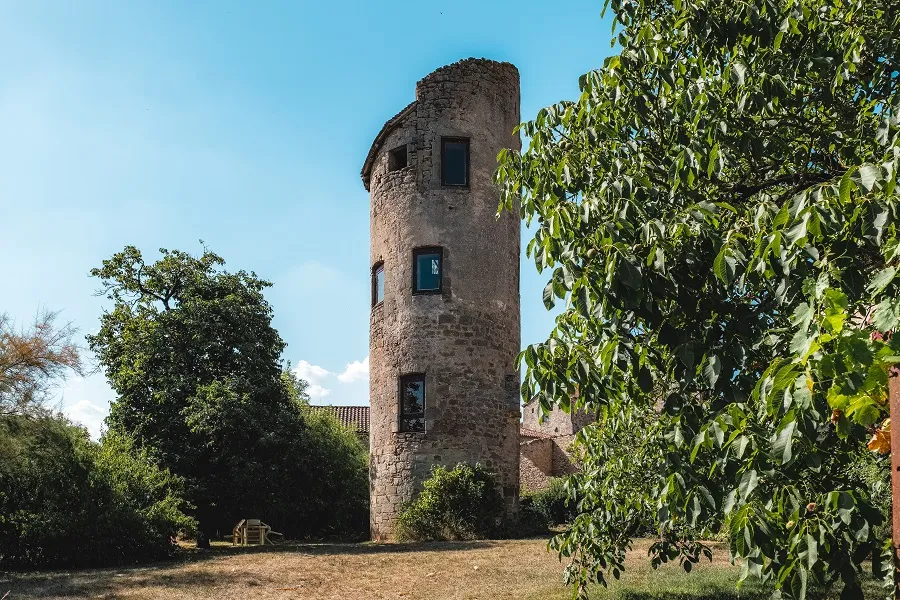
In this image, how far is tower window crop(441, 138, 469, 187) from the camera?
58.5 ft

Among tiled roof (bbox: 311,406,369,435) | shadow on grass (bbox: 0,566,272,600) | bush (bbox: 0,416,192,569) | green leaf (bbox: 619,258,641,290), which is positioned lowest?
shadow on grass (bbox: 0,566,272,600)

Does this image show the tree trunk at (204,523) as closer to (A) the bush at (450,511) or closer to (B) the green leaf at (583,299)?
(A) the bush at (450,511)

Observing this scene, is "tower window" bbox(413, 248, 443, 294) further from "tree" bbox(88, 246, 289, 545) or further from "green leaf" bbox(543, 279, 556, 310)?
"green leaf" bbox(543, 279, 556, 310)

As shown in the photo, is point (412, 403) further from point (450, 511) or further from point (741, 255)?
point (741, 255)

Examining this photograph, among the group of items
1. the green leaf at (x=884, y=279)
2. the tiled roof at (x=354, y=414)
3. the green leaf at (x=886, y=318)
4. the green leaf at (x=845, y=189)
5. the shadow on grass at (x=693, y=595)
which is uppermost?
the tiled roof at (x=354, y=414)

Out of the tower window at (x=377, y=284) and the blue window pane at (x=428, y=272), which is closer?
the blue window pane at (x=428, y=272)

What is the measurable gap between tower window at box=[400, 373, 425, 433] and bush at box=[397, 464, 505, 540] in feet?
3.62

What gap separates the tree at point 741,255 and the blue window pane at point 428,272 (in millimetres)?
11677

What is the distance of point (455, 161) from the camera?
18.0 meters

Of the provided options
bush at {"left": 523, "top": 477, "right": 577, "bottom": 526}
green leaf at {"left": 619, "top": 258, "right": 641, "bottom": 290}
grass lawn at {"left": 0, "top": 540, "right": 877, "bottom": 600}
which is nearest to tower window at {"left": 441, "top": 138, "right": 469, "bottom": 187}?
grass lawn at {"left": 0, "top": 540, "right": 877, "bottom": 600}

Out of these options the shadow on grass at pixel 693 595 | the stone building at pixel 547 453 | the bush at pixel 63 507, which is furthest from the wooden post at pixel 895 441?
the stone building at pixel 547 453

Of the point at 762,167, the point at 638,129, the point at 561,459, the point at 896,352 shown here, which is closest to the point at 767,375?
the point at 896,352

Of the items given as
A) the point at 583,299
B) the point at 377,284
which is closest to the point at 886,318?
the point at 583,299

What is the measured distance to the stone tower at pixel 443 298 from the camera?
56.0 feet
